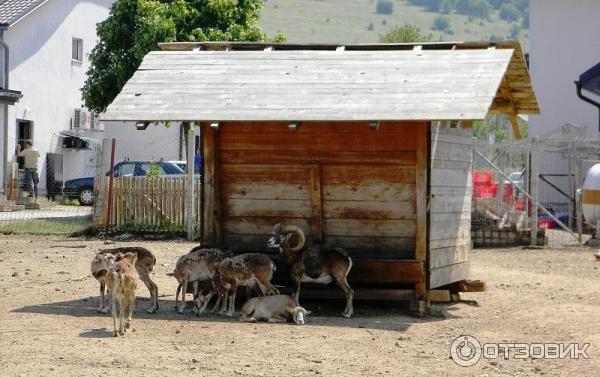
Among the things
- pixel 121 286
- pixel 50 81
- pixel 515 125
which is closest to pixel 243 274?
pixel 121 286

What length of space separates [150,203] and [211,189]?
10563mm

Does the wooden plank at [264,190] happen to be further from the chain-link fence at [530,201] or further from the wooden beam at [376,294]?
the chain-link fence at [530,201]

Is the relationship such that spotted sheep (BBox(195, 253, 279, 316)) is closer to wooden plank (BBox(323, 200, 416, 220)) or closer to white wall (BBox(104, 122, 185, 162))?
wooden plank (BBox(323, 200, 416, 220))

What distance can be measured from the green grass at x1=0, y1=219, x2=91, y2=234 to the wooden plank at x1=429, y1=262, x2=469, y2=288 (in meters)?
12.5

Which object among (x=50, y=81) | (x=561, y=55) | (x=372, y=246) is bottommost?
(x=372, y=246)

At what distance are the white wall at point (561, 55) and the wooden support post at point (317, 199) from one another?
21379mm

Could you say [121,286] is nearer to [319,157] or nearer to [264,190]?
[264,190]

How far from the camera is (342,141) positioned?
1504 centimetres

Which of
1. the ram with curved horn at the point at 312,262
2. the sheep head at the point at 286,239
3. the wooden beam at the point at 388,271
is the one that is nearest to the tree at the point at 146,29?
the sheep head at the point at 286,239

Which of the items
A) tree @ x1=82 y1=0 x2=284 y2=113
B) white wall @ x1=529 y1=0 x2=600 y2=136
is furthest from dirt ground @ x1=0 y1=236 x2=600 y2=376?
white wall @ x1=529 y1=0 x2=600 y2=136

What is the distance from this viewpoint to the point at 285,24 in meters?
190

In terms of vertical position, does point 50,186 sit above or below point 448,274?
above

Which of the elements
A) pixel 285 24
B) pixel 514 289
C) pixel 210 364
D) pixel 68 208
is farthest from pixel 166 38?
pixel 285 24

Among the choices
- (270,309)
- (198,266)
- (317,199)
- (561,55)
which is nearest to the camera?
(270,309)
